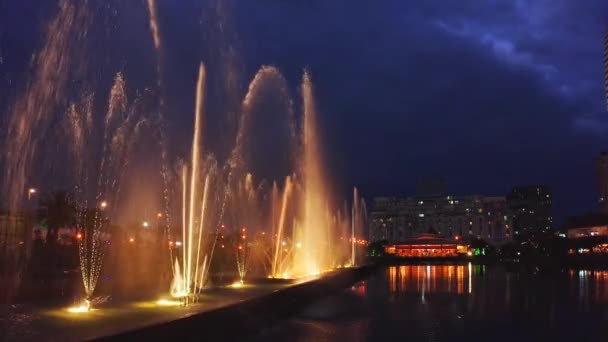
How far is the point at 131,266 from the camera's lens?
4059cm

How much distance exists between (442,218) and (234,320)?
571 feet

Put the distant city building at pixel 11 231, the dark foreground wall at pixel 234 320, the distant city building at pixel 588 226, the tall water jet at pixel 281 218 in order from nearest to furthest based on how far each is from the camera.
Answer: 1. the dark foreground wall at pixel 234 320
2. the tall water jet at pixel 281 218
3. the distant city building at pixel 11 231
4. the distant city building at pixel 588 226

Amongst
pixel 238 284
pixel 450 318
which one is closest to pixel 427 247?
pixel 238 284

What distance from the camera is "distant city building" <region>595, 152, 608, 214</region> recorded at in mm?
130875

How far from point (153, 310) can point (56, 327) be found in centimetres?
303

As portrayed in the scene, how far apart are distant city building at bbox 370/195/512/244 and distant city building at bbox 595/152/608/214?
42780 millimetres

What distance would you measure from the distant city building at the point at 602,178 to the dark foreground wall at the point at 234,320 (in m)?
122

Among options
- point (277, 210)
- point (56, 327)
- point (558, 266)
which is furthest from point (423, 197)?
point (56, 327)

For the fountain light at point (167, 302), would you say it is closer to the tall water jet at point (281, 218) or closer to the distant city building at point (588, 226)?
the tall water jet at point (281, 218)

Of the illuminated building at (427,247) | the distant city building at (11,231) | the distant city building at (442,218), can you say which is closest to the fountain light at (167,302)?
the distant city building at (11,231)

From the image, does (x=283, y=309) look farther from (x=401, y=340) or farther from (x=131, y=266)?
(x=131, y=266)

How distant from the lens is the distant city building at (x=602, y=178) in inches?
5153

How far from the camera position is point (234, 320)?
50.3 ft

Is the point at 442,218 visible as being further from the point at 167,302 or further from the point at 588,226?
the point at 167,302
